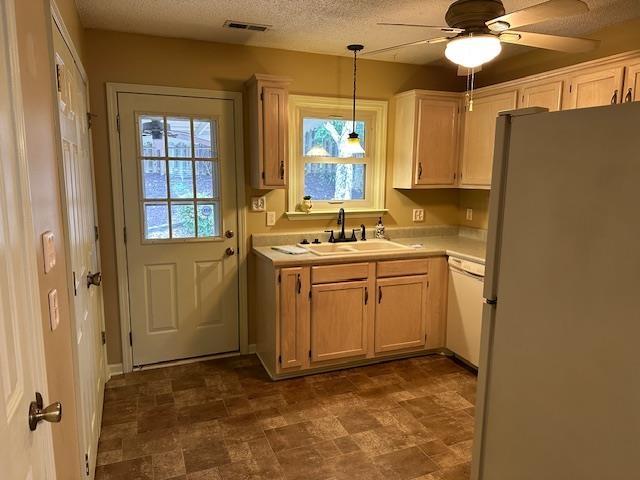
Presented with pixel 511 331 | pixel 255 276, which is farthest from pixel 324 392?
pixel 511 331

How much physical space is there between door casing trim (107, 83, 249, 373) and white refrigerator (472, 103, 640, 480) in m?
2.24

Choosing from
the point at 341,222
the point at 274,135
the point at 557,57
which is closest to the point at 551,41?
the point at 557,57

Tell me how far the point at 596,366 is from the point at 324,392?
81.5 inches

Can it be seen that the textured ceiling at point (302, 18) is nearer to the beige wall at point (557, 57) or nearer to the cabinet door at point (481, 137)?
the beige wall at point (557, 57)

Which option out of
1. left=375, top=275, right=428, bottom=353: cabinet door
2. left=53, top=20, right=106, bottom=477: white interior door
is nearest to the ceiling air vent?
left=53, top=20, right=106, bottom=477: white interior door

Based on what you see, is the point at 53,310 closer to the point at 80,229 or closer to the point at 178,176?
the point at 80,229

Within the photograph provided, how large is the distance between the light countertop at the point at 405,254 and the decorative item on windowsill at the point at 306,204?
1.47ft

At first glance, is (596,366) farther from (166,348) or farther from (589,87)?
(166,348)

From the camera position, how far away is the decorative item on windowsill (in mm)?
3656

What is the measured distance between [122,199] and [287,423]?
195 centimetres

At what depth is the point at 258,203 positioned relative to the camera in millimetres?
3520

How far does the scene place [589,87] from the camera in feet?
8.93

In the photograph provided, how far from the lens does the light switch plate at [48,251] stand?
50.7 inches

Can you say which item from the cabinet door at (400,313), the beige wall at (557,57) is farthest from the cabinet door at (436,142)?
the cabinet door at (400,313)
